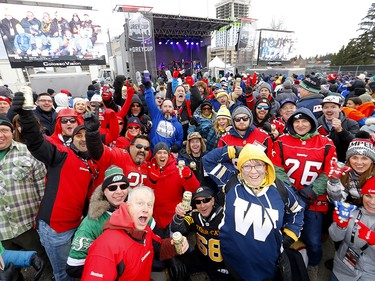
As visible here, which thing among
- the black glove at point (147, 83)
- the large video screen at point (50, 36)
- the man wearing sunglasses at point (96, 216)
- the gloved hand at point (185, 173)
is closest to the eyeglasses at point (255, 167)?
the gloved hand at point (185, 173)

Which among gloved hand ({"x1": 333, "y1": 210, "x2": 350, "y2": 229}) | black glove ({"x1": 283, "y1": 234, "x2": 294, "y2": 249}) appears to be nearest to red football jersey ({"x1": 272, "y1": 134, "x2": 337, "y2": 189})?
gloved hand ({"x1": 333, "y1": 210, "x2": 350, "y2": 229})

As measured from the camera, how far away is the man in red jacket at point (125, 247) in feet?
5.16

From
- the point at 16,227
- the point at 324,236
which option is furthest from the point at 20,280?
the point at 324,236

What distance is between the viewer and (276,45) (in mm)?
28453

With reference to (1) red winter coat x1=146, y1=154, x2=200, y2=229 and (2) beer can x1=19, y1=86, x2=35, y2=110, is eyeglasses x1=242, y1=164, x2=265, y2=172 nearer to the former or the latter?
(1) red winter coat x1=146, y1=154, x2=200, y2=229

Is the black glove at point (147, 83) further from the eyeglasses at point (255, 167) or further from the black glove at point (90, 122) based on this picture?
the eyeglasses at point (255, 167)

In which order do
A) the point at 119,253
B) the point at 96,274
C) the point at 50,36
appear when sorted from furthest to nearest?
the point at 50,36 → the point at 119,253 → the point at 96,274

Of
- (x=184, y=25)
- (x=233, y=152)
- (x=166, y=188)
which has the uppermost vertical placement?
(x=184, y=25)

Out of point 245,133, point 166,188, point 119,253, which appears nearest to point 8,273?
point 119,253

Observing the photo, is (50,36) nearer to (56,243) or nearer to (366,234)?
(56,243)

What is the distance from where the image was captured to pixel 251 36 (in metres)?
24.9

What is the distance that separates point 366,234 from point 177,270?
224cm

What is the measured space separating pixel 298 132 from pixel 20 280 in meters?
4.26

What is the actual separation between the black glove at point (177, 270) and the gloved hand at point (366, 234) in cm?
213
